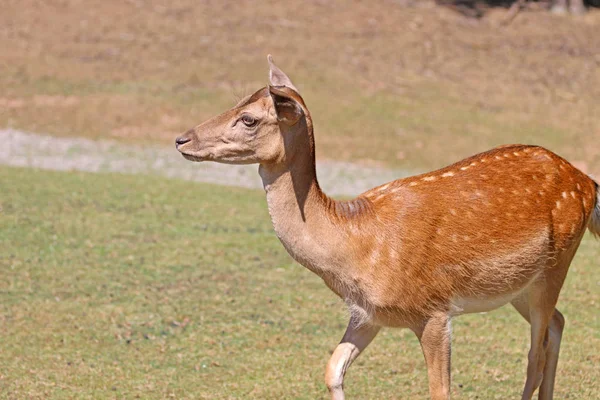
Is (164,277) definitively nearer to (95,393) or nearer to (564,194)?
(95,393)

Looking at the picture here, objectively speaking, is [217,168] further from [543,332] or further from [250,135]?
[250,135]

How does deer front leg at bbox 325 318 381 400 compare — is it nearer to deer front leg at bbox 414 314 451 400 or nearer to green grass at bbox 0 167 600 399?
deer front leg at bbox 414 314 451 400

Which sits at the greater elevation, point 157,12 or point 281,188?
point 281,188

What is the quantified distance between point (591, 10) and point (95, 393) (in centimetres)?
2102

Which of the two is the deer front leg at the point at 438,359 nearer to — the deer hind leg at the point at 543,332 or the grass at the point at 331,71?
the deer hind leg at the point at 543,332

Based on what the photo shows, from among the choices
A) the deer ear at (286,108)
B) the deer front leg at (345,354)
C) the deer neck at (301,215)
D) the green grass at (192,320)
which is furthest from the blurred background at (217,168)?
the deer ear at (286,108)

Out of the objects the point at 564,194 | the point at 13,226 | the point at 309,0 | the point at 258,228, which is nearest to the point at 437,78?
the point at 309,0

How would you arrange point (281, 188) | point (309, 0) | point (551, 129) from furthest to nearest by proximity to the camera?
point (309, 0)
point (551, 129)
point (281, 188)

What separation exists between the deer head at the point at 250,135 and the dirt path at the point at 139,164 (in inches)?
345

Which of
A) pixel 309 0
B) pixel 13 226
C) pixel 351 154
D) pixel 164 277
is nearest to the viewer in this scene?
pixel 164 277

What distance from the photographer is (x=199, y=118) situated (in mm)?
17188

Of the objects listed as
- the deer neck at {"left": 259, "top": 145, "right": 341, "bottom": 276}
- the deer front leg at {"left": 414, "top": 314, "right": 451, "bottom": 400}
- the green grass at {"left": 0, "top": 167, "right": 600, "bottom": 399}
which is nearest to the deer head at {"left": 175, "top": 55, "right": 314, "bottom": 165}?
the deer neck at {"left": 259, "top": 145, "right": 341, "bottom": 276}

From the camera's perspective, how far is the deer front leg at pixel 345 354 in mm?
5242

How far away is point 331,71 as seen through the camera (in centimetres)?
1952
